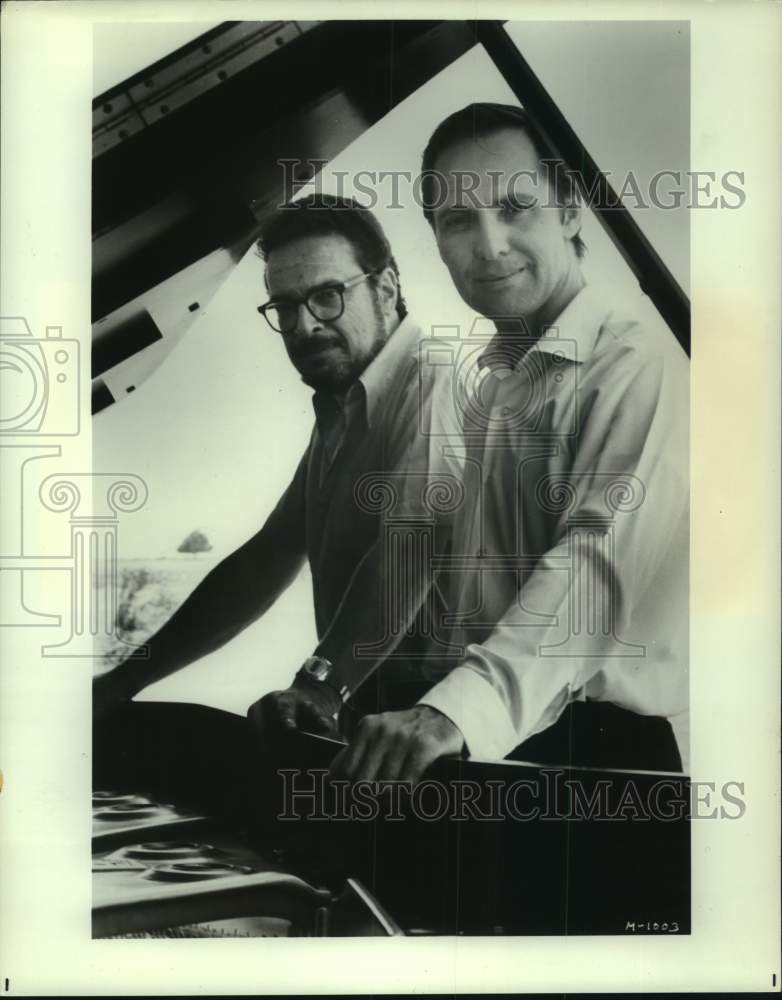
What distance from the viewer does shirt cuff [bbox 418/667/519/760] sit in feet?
9.32

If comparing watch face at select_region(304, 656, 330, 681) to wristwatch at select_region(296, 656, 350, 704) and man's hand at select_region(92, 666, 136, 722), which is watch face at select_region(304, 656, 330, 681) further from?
man's hand at select_region(92, 666, 136, 722)

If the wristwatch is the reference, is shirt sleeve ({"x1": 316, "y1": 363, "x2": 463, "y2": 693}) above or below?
above

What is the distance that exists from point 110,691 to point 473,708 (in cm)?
109

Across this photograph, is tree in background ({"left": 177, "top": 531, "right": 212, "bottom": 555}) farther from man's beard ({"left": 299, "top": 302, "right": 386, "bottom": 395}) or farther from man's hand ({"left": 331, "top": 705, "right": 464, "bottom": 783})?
man's hand ({"left": 331, "top": 705, "right": 464, "bottom": 783})

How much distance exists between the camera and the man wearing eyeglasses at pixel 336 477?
9.39 ft

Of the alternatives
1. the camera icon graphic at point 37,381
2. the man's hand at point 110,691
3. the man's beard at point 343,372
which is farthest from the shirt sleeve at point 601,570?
the camera icon graphic at point 37,381

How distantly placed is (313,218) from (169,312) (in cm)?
52

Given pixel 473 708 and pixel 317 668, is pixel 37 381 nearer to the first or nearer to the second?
pixel 317 668

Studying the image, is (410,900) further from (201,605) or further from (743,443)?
(743,443)

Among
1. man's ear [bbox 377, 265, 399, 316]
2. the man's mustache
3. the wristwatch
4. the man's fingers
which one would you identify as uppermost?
man's ear [bbox 377, 265, 399, 316]

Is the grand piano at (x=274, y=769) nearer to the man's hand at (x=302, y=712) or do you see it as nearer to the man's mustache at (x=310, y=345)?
the man's hand at (x=302, y=712)

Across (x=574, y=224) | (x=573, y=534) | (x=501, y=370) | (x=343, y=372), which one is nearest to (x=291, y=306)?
(x=343, y=372)

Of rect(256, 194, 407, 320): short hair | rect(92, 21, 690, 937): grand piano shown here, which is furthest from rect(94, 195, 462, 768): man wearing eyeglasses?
rect(92, 21, 690, 937): grand piano

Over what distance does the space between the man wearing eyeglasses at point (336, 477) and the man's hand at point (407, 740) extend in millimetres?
124
